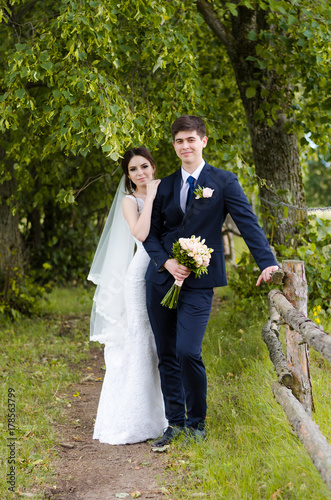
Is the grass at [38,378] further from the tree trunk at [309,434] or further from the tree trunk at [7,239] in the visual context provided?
the tree trunk at [309,434]

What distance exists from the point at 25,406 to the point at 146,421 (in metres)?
1.18

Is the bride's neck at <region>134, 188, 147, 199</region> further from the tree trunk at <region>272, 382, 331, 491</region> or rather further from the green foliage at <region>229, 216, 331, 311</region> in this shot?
the green foliage at <region>229, 216, 331, 311</region>

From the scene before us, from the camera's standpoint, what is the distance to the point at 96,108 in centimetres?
478

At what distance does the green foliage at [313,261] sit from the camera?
5.80 meters

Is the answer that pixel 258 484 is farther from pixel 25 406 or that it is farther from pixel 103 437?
pixel 25 406

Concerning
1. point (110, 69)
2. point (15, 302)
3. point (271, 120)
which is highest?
point (110, 69)

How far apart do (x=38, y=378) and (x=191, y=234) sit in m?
2.84

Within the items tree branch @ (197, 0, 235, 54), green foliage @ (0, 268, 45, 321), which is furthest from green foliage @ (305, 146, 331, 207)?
tree branch @ (197, 0, 235, 54)

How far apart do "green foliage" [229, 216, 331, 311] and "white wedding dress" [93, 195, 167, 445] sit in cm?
202

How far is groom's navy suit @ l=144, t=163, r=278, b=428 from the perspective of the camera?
3.66 metres

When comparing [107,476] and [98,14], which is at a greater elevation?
[98,14]

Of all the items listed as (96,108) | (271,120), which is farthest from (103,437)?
(271,120)

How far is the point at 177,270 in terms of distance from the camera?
12.0 ft

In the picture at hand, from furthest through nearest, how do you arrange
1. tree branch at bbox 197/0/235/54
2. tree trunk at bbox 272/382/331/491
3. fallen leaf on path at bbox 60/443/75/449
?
1. tree branch at bbox 197/0/235/54
2. fallen leaf on path at bbox 60/443/75/449
3. tree trunk at bbox 272/382/331/491
